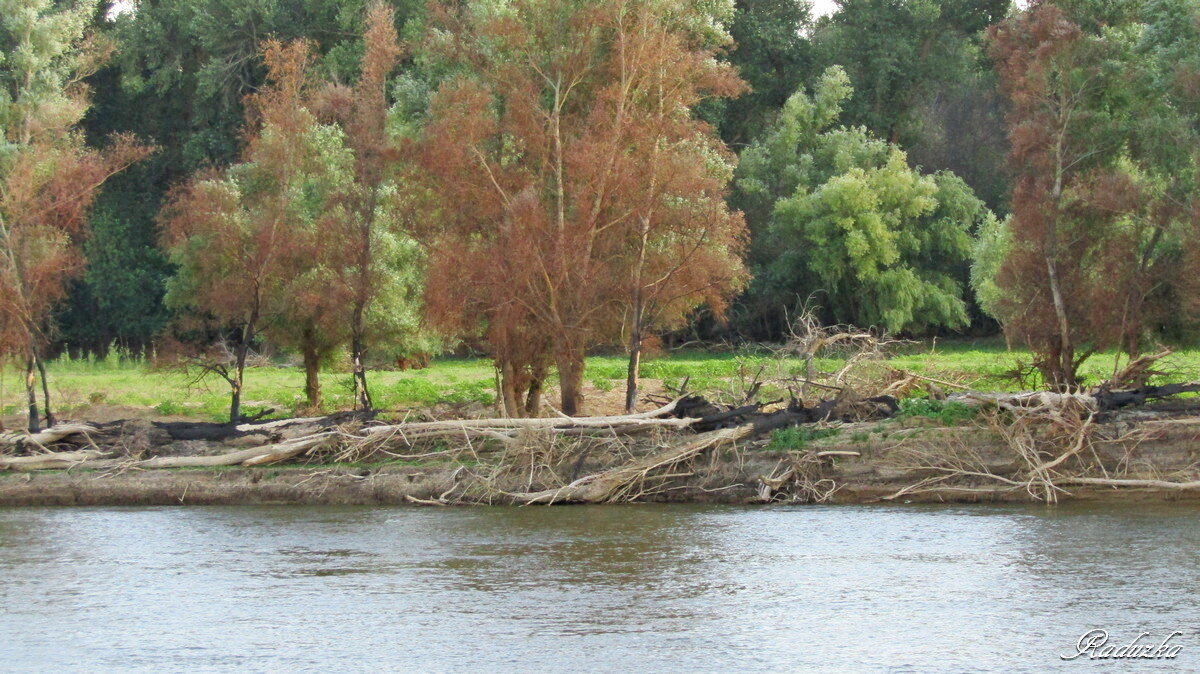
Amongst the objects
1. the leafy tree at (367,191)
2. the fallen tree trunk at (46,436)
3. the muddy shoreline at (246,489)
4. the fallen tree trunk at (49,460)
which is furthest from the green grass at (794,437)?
the fallen tree trunk at (46,436)

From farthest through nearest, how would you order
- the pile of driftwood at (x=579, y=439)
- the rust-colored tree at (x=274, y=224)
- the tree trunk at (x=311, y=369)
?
1. the tree trunk at (x=311, y=369)
2. the rust-colored tree at (x=274, y=224)
3. the pile of driftwood at (x=579, y=439)

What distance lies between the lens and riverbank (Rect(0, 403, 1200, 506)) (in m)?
21.7

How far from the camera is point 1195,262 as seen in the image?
985 inches

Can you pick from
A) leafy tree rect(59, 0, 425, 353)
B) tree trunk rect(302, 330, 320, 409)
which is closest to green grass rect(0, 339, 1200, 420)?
tree trunk rect(302, 330, 320, 409)

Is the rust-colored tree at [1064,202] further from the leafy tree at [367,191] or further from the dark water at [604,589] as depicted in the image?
the leafy tree at [367,191]

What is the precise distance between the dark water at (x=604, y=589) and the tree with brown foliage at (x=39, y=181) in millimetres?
7414

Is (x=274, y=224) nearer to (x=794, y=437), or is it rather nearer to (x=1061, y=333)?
(x=794, y=437)

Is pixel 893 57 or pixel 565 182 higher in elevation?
pixel 893 57

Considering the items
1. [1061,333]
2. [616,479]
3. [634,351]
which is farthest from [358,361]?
[1061,333]

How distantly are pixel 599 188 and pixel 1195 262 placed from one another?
36.2 ft

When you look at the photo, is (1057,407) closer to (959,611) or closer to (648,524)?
(648,524)

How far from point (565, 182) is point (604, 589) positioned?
514 inches
